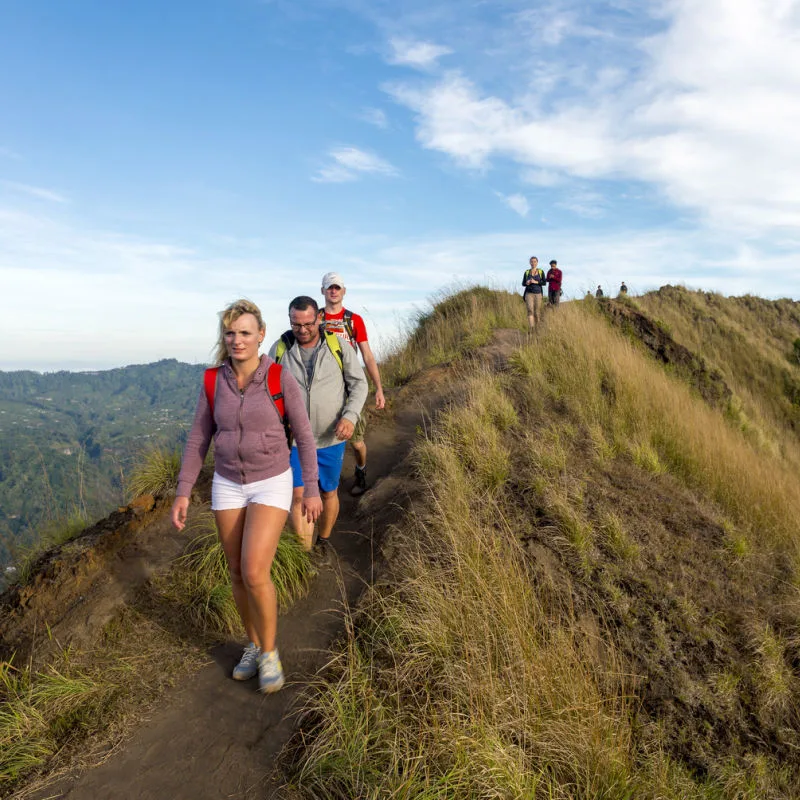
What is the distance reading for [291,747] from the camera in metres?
2.81

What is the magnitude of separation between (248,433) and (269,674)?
5.28 ft

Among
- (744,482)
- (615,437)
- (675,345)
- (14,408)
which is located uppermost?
(675,345)

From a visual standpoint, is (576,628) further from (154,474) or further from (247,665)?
(154,474)

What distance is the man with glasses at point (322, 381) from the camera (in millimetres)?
4121

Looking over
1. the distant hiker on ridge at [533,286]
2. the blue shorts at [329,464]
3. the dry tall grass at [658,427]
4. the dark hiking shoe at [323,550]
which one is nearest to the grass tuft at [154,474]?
the dark hiking shoe at [323,550]

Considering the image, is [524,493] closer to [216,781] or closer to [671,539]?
[671,539]

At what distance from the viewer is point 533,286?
12.9 meters

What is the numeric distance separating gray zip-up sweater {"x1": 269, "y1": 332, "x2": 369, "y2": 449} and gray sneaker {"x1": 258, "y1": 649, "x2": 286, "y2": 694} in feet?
5.50

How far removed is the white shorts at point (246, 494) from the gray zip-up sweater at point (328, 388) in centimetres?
120

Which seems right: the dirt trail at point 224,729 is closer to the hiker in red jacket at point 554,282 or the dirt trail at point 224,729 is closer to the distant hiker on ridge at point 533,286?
the distant hiker on ridge at point 533,286

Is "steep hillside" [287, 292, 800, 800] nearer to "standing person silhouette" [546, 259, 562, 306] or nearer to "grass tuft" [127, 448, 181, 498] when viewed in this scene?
"grass tuft" [127, 448, 181, 498]

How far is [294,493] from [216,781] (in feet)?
5.27

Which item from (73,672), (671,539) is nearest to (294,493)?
(73,672)

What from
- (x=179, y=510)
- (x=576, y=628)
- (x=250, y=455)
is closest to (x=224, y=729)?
(x=179, y=510)
